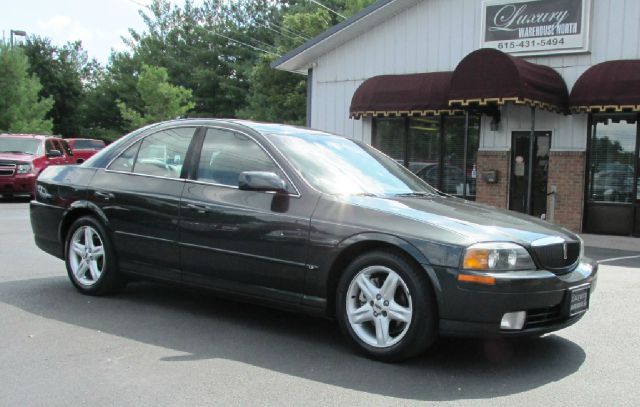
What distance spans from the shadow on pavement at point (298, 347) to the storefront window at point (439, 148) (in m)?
10.1

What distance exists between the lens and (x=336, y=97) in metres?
17.1

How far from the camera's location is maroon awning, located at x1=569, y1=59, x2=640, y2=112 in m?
12.3

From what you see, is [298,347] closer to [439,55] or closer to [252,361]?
[252,361]


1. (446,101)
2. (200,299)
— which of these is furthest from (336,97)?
(200,299)

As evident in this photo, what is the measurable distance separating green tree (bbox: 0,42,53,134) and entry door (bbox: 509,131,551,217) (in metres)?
25.8

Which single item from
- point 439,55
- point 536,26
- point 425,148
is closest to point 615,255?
point 536,26

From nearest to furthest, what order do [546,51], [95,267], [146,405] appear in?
[146,405] < [95,267] < [546,51]

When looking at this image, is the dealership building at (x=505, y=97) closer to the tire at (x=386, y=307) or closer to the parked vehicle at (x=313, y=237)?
the parked vehicle at (x=313, y=237)

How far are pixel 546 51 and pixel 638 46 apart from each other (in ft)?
5.93

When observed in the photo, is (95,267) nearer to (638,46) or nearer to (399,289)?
(399,289)

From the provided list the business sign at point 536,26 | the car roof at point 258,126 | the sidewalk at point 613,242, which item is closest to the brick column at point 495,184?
the sidewalk at point 613,242

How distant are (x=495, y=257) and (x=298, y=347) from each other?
157cm

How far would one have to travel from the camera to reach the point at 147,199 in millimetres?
5512

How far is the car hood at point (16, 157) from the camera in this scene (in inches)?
645
